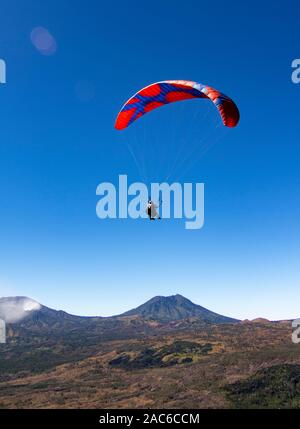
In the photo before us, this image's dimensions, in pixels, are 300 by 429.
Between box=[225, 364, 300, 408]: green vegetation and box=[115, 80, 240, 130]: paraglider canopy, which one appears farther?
box=[225, 364, 300, 408]: green vegetation

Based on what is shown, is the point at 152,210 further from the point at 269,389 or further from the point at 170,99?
the point at 269,389

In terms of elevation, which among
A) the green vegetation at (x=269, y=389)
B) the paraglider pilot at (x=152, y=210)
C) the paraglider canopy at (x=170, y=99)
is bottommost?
the green vegetation at (x=269, y=389)

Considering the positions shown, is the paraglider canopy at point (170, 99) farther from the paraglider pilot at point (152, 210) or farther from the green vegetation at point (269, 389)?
the green vegetation at point (269, 389)

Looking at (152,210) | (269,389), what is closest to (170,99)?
(152,210)

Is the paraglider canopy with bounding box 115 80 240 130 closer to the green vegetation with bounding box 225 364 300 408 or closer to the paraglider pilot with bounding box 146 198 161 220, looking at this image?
the paraglider pilot with bounding box 146 198 161 220

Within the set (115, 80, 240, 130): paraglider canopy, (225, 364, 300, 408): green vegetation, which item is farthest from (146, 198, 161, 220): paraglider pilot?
(225, 364, 300, 408): green vegetation

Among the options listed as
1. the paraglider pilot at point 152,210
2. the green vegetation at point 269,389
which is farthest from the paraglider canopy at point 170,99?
the green vegetation at point 269,389
